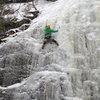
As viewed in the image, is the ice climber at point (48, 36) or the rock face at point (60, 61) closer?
the rock face at point (60, 61)

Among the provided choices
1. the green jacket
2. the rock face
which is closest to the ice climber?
the green jacket

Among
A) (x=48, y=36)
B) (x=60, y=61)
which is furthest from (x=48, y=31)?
(x=60, y=61)

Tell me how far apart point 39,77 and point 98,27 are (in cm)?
286

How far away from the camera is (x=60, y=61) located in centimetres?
832

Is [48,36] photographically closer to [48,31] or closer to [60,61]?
[48,31]

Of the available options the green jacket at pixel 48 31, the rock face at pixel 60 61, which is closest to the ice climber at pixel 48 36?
the green jacket at pixel 48 31

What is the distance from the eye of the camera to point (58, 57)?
8445mm

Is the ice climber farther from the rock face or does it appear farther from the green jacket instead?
the rock face

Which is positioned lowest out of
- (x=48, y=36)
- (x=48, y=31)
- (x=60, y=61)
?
(x=60, y=61)

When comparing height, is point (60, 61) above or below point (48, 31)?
below

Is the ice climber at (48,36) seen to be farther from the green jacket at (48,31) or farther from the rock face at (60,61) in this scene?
the rock face at (60,61)

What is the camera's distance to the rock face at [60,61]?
7555 mm

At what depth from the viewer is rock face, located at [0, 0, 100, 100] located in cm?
755

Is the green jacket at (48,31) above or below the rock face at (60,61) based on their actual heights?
above
